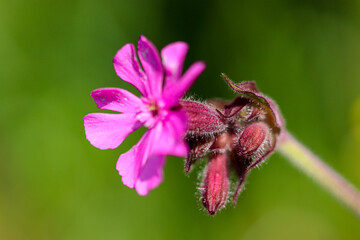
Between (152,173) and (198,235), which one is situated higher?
(152,173)

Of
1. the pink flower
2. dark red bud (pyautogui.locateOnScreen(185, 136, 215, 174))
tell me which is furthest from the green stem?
the pink flower

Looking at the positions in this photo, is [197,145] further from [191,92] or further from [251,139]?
[191,92]

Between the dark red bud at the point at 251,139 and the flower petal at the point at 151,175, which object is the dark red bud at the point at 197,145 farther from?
the flower petal at the point at 151,175

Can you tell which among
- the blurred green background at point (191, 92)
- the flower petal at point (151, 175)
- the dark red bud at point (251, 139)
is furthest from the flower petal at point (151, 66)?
the blurred green background at point (191, 92)

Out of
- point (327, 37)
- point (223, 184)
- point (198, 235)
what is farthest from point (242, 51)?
point (223, 184)

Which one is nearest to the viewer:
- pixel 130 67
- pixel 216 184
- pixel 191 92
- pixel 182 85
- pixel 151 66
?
→ pixel 182 85

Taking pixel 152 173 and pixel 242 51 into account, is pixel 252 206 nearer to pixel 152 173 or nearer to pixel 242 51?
pixel 242 51

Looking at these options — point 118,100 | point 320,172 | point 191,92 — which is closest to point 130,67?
point 118,100

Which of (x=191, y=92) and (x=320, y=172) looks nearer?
(x=320, y=172)
